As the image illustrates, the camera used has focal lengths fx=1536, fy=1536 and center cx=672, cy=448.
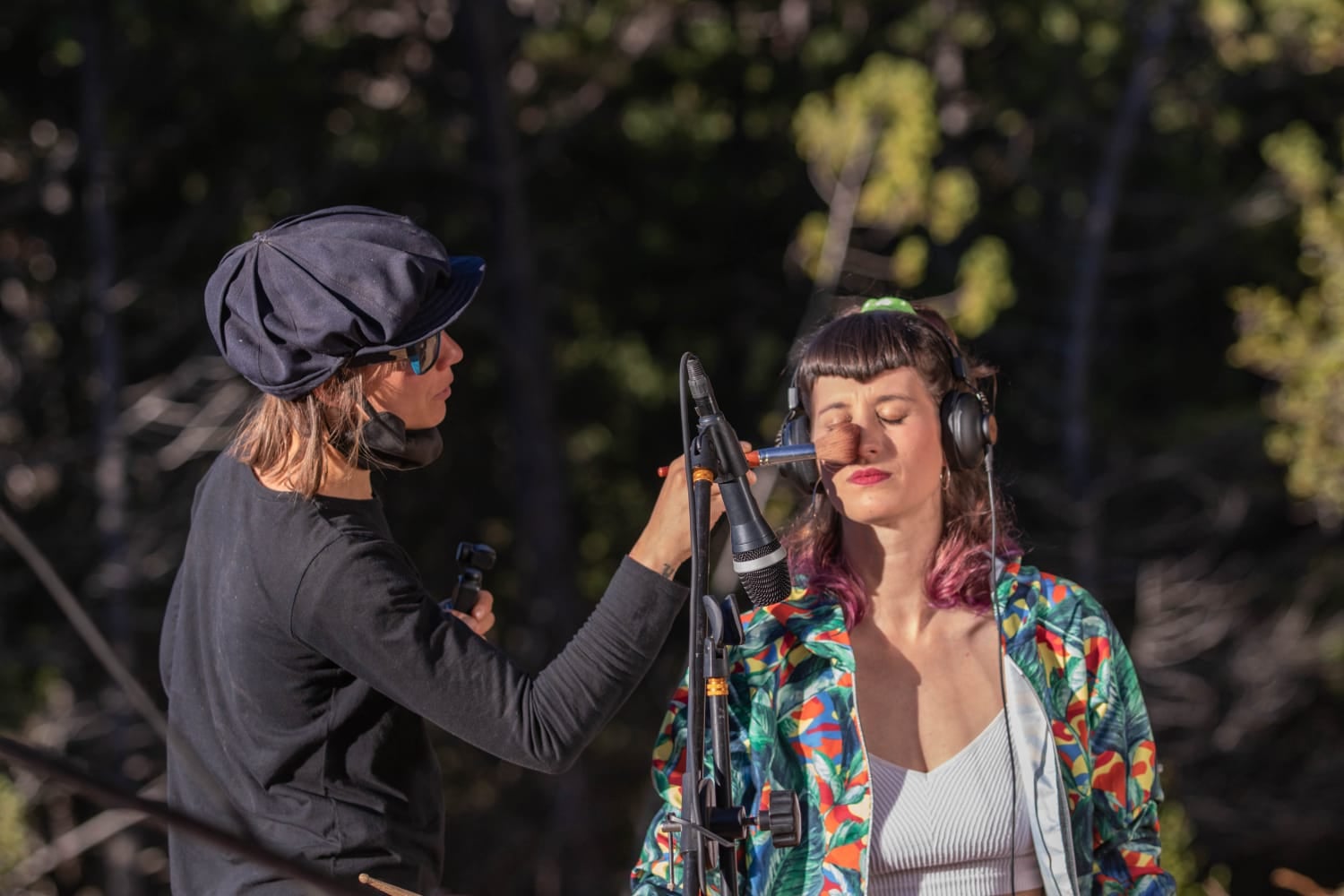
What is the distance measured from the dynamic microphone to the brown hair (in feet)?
1.62

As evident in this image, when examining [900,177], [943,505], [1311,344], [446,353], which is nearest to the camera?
[446,353]

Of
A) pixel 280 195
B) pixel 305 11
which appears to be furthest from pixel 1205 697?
pixel 305 11

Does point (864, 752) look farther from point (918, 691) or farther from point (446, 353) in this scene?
point (446, 353)

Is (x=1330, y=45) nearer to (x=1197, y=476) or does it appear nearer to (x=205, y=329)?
(x=1197, y=476)

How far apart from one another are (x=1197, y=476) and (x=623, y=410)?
390 cm

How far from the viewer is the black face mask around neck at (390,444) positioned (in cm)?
216

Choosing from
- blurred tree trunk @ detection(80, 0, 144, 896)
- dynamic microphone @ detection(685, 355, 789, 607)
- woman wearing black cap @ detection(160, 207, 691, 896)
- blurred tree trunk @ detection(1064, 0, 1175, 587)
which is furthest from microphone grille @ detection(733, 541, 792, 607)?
blurred tree trunk @ detection(1064, 0, 1175, 587)

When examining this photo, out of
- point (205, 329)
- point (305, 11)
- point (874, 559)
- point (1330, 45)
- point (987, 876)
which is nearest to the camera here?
point (987, 876)

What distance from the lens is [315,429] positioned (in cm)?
215

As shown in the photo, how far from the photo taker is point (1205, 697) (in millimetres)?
9992

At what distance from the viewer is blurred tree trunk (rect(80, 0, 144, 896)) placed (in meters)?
8.58

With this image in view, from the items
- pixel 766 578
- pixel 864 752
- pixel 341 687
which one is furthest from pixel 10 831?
pixel 766 578

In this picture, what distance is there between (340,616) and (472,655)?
0.59ft

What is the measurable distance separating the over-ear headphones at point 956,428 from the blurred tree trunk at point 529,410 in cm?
734
